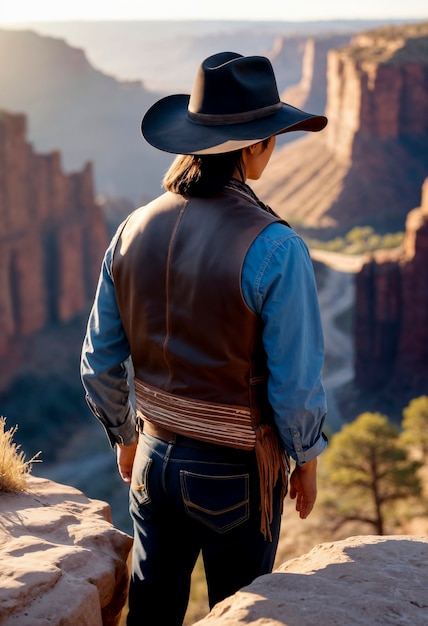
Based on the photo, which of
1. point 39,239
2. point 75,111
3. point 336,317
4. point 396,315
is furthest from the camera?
point 75,111

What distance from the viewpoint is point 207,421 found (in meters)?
2.97

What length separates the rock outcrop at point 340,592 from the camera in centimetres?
264

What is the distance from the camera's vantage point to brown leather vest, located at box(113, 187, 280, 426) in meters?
2.86

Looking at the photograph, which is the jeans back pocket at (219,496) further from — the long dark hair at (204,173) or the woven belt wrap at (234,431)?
the long dark hair at (204,173)

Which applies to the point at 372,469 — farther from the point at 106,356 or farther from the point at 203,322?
the point at 203,322

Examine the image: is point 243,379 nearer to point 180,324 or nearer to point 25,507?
point 180,324

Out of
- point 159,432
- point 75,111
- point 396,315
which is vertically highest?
point 159,432

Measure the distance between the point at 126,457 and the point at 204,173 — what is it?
48.5 inches

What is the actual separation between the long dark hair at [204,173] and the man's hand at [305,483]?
3.25 feet

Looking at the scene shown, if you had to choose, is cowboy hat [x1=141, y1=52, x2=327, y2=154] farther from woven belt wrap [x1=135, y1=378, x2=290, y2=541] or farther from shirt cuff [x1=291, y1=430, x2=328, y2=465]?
shirt cuff [x1=291, y1=430, x2=328, y2=465]

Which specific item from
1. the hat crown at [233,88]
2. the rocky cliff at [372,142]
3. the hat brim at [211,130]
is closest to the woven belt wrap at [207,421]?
the hat brim at [211,130]

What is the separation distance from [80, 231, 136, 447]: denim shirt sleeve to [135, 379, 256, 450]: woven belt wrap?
302 mm

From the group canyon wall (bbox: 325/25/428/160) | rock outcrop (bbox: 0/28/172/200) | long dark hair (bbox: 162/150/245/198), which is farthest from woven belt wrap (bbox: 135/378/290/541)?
rock outcrop (bbox: 0/28/172/200)

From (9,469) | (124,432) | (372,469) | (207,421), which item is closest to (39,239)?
(372,469)
